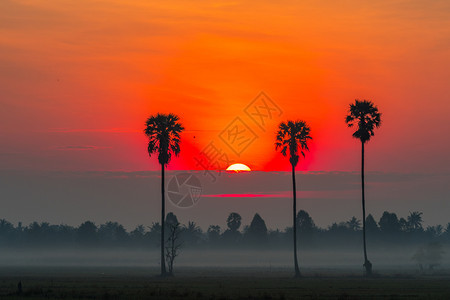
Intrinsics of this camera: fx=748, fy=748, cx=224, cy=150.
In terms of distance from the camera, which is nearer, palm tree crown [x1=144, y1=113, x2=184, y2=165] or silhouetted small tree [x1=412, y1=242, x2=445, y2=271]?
palm tree crown [x1=144, y1=113, x2=184, y2=165]

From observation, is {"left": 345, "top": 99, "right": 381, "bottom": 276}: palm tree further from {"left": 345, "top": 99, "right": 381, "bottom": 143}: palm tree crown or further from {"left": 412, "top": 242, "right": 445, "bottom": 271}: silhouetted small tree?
{"left": 412, "top": 242, "right": 445, "bottom": 271}: silhouetted small tree

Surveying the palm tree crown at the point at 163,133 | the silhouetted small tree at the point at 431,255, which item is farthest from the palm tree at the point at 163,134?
the silhouetted small tree at the point at 431,255

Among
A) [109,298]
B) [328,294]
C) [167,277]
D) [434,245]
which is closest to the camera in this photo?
[109,298]

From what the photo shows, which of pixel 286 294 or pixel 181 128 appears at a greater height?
pixel 181 128

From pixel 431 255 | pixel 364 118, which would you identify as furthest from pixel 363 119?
pixel 431 255

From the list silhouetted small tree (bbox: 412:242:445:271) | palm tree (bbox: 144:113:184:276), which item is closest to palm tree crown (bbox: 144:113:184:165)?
palm tree (bbox: 144:113:184:276)

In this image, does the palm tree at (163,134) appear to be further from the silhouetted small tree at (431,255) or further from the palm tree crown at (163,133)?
the silhouetted small tree at (431,255)

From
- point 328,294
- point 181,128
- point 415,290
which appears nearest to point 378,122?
point 181,128

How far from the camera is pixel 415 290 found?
69000mm

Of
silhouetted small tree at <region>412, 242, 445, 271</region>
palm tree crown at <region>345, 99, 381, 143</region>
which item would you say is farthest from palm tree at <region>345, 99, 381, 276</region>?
silhouetted small tree at <region>412, 242, 445, 271</region>

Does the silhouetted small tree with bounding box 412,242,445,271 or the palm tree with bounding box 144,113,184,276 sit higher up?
the palm tree with bounding box 144,113,184,276

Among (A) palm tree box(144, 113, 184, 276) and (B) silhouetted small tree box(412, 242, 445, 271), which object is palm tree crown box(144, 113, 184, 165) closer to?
(A) palm tree box(144, 113, 184, 276)

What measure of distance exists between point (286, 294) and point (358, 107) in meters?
57.1

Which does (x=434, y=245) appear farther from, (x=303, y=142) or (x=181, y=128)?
(x=181, y=128)
